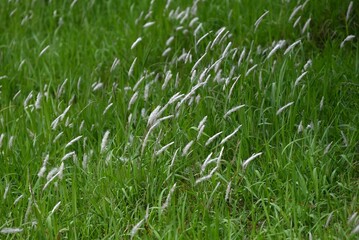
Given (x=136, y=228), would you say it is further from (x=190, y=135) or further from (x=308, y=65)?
(x=308, y=65)

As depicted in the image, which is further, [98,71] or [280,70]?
Answer: [98,71]

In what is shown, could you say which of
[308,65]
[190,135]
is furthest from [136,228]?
[308,65]

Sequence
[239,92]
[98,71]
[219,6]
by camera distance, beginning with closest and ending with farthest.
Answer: [239,92], [98,71], [219,6]

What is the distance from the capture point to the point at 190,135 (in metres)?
4.61

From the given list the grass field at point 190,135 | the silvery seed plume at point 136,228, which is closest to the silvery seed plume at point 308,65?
the grass field at point 190,135

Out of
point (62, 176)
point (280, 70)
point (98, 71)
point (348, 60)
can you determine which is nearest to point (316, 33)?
point (348, 60)

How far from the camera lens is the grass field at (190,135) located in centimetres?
407

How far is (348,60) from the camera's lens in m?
5.41

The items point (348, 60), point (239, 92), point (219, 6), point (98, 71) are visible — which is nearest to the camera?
point (239, 92)

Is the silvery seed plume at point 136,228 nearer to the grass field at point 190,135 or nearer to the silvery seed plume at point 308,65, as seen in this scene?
the grass field at point 190,135

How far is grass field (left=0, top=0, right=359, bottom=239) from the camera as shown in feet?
13.3

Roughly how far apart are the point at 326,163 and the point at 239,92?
81cm

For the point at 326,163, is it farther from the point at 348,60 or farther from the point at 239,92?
the point at 348,60

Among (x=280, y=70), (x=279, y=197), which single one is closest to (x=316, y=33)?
(x=280, y=70)
